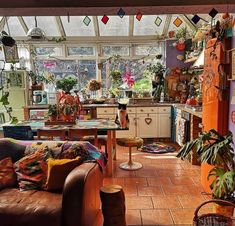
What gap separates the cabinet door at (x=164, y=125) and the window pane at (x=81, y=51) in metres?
2.41

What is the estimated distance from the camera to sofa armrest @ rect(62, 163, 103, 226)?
6.71 ft

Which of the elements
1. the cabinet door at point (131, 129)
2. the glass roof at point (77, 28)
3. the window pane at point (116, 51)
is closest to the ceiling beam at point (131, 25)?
the window pane at point (116, 51)

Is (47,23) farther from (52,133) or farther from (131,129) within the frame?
(52,133)

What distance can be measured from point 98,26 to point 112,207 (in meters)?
4.85

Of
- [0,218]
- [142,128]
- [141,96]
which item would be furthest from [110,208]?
[141,96]

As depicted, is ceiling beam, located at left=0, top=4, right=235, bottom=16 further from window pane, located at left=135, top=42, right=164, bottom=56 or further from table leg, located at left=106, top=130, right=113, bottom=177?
window pane, located at left=135, top=42, right=164, bottom=56

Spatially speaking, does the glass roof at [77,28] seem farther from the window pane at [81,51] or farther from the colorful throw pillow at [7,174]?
the colorful throw pillow at [7,174]

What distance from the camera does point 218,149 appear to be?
2400mm

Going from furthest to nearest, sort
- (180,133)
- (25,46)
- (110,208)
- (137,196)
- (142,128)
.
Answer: (25,46) → (142,128) → (180,133) → (137,196) → (110,208)

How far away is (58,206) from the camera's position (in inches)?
83.3

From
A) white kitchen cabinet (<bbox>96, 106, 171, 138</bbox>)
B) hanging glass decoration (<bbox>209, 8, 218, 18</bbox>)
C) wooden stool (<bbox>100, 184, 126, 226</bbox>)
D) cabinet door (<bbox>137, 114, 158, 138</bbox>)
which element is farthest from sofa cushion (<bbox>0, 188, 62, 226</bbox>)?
cabinet door (<bbox>137, 114, 158, 138</bbox>)

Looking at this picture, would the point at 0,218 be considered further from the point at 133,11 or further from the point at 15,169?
the point at 133,11

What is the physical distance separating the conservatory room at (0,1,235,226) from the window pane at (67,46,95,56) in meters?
0.03

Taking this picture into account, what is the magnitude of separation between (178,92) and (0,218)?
4.99m
